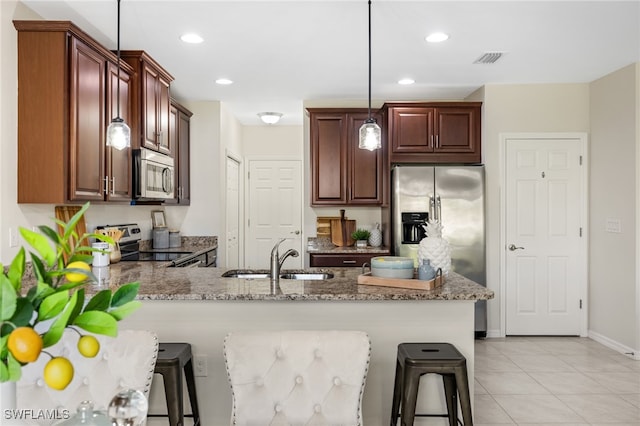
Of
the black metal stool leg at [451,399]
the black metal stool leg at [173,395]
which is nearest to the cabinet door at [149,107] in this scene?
the black metal stool leg at [173,395]

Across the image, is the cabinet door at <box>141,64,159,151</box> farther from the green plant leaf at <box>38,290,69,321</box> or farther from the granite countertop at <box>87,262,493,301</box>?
the green plant leaf at <box>38,290,69,321</box>

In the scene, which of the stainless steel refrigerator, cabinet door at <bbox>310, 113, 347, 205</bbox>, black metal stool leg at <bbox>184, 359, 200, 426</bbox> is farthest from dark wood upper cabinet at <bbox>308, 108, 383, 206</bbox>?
black metal stool leg at <bbox>184, 359, 200, 426</bbox>

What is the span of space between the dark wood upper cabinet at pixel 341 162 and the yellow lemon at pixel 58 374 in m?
4.55

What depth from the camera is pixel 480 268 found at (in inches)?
188

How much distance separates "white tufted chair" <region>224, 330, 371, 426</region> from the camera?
5.10ft

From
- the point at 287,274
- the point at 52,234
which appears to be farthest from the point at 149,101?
the point at 52,234

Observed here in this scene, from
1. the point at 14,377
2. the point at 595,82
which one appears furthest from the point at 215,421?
the point at 595,82

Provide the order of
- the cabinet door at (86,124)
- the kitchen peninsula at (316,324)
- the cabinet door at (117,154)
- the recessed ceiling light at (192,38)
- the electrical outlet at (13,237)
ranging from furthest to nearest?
the recessed ceiling light at (192,38) < the cabinet door at (117,154) < the cabinet door at (86,124) < the electrical outlet at (13,237) < the kitchen peninsula at (316,324)

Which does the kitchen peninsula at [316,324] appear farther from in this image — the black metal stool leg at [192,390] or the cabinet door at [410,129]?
the cabinet door at [410,129]

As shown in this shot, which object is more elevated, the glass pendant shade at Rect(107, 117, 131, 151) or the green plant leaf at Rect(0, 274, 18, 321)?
the glass pendant shade at Rect(107, 117, 131, 151)

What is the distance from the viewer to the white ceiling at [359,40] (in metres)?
3.05

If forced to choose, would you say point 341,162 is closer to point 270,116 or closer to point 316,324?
point 270,116

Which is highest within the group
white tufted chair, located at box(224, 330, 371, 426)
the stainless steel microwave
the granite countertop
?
the stainless steel microwave

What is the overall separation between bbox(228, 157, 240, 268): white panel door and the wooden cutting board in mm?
1401
